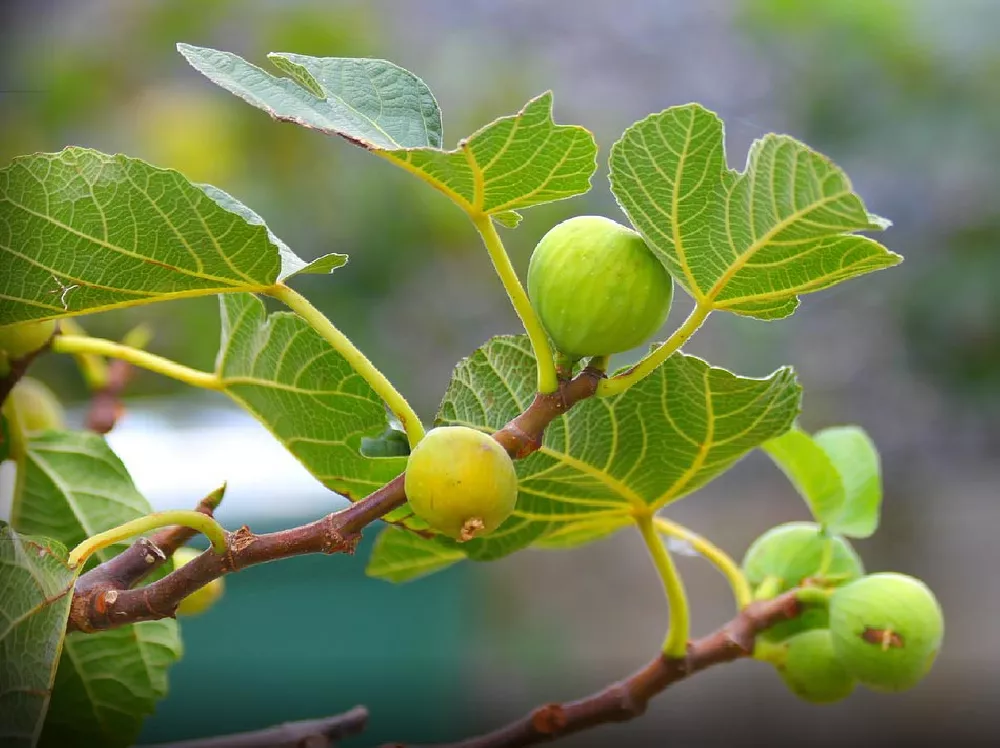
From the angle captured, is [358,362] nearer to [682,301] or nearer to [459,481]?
[459,481]

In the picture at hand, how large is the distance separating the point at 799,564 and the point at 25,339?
0.44 meters

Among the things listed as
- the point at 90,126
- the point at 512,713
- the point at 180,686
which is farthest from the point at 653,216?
the point at 512,713

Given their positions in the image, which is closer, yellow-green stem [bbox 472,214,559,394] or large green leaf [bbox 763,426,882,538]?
yellow-green stem [bbox 472,214,559,394]

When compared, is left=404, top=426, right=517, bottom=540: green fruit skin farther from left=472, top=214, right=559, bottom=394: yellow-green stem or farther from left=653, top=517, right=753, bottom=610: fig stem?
left=653, top=517, right=753, bottom=610: fig stem

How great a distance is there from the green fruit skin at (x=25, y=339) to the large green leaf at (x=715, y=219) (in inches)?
11.1

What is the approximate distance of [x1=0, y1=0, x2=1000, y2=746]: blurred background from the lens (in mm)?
3615

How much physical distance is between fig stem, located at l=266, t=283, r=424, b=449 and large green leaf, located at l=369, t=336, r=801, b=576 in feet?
0.11

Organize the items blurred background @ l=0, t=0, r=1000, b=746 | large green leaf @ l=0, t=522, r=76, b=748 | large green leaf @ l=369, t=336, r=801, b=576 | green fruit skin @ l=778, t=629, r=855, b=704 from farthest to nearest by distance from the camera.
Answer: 1. blurred background @ l=0, t=0, r=1000, b=746
2. green fruit skin @ l=778, t=629, r=855, b=704
3. large green leaf @ l=369, t=336, r=801, b=576
4. large green leaf @ l=0, t=522, r=76, b=748

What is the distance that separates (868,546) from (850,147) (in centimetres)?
149

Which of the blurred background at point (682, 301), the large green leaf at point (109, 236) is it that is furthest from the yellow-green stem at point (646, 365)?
the blurred background at point (682, 301)

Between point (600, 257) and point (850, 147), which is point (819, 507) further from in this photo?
point (850, 147)

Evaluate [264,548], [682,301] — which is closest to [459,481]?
[264,548]

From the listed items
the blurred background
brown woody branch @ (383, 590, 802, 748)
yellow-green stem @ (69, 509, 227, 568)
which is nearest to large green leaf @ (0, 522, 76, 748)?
yellow-green stem @ (69, 509, 227, 568)

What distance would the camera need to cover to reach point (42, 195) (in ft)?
1.40
